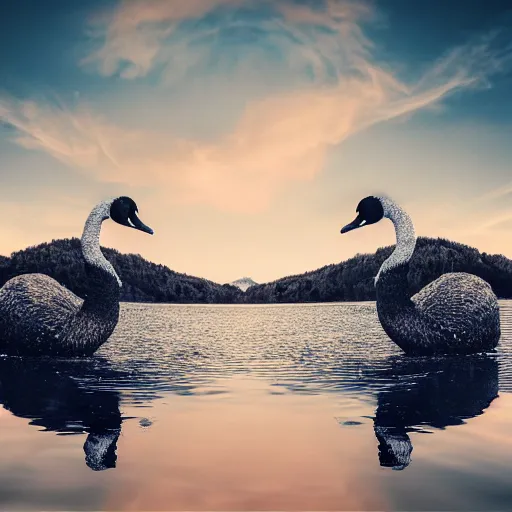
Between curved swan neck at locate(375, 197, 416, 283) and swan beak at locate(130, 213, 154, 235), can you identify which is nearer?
curved swan neck at locate(375, 197, 416, 283)

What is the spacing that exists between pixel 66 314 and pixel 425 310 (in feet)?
25.5

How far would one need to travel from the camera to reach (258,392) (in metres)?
8.79

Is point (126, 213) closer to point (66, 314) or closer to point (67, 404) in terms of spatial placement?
point (66, 314)

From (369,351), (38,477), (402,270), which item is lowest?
(38,477)

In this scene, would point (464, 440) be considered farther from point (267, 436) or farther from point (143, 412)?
point (143, 412)

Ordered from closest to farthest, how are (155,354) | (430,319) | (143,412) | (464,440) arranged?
(464,440) → (143,412) → (430,319) → (155,354)

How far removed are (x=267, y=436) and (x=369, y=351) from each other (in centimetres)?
801

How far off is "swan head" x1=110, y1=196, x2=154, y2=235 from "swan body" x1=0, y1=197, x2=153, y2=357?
336 mm

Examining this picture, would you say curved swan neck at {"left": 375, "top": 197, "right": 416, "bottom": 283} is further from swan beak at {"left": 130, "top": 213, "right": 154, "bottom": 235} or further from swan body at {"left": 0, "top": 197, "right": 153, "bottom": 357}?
swan body at {"left": 0, "top": 197, "right": 153, "bottom": 357}

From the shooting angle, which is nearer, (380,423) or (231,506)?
(231,506)

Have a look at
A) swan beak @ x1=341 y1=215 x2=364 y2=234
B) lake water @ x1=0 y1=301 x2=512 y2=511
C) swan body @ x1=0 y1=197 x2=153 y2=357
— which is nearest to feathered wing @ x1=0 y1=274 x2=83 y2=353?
swan body @ x1=0 y1=197 x2=153 y2=357

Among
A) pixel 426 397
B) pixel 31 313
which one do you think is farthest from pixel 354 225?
pixel 31 313

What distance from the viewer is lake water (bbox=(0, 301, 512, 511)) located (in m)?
4.53

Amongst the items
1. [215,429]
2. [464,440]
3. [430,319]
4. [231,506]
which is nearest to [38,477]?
[231,506]
